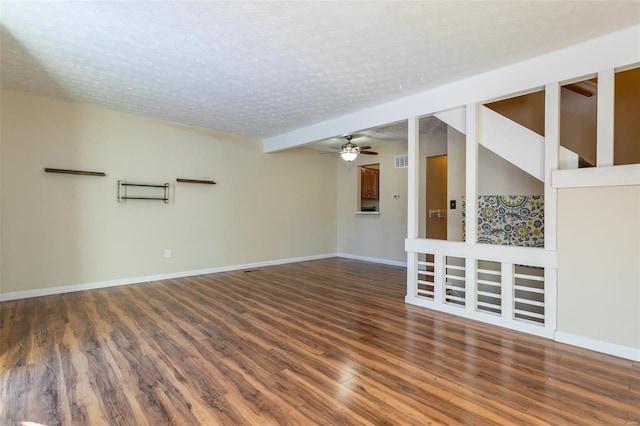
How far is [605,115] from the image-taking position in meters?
2.44

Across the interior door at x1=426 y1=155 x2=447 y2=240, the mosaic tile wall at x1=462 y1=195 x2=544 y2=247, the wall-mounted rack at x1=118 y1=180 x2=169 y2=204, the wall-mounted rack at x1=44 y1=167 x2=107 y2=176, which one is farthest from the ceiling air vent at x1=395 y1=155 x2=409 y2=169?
the wall-mounted rack at x1=44 y1=167 x2=107 y2=176

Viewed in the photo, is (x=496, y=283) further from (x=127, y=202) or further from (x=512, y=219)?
(x=127, y=202)

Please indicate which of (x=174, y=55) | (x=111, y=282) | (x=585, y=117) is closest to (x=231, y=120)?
(x=174, y=55)

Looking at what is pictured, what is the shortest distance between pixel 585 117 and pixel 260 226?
16.6 feet

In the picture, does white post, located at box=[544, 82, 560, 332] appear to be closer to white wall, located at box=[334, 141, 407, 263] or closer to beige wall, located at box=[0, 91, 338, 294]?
white wall, located at box=[334, 141, 407, 263]

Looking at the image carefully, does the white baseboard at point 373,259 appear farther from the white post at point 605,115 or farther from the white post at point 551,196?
the white post at point 605,115

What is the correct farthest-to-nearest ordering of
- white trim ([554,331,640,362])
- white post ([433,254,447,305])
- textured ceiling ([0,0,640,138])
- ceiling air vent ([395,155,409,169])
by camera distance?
ceiling air vent ([395,155,409,169]) < white post ([433,254,447,305]) < white trim ([554,331,640,362]) < textured ceiling ([0,0,640,138])

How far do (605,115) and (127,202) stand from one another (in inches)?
218

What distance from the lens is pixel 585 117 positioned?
357cm

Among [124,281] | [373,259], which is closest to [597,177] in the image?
[373,259]

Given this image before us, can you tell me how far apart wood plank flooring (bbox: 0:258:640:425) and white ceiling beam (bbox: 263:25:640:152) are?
2.22 m

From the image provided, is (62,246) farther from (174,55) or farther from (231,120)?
(174,55)

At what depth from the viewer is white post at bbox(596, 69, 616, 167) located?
2.41 m

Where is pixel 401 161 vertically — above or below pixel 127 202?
above
